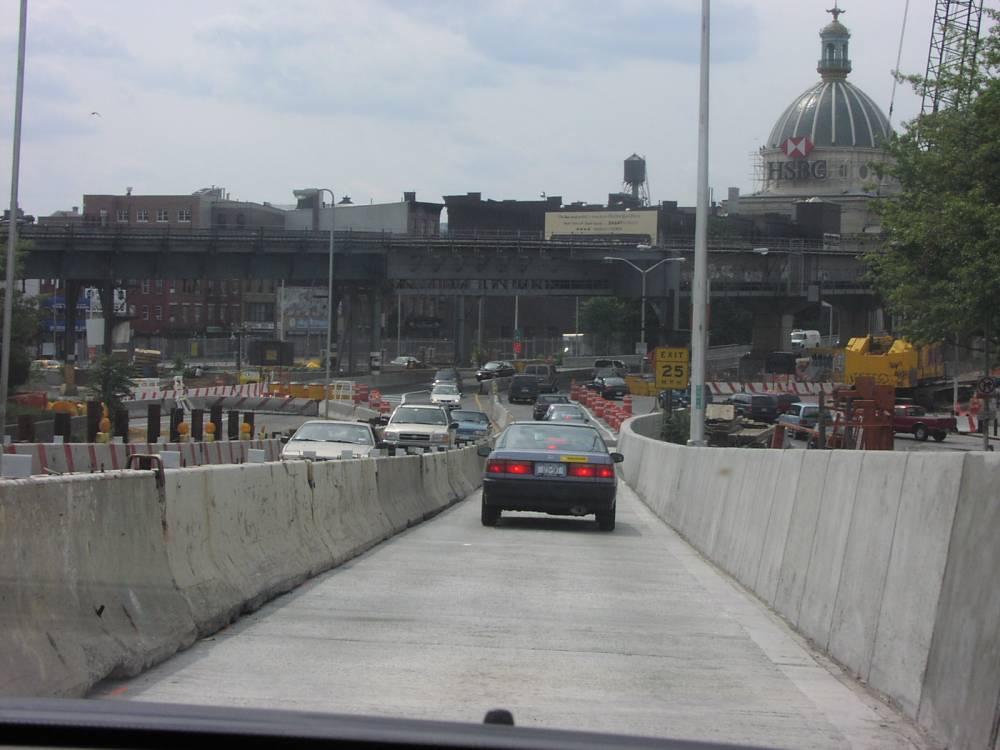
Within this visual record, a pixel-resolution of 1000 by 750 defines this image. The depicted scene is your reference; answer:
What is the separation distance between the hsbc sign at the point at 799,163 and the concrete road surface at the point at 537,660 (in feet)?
544

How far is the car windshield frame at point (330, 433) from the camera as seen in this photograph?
25.9 m

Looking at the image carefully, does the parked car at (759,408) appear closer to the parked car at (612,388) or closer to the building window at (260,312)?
the parked car at (612,388)

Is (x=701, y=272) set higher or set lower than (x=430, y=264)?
lower

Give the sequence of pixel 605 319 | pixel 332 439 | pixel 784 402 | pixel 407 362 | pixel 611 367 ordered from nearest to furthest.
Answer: pixel 332 439 < pixel 784 402 < pixel 611 367 < pixel 407 362 < pixel 605 319

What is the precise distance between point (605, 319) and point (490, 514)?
131323 mm

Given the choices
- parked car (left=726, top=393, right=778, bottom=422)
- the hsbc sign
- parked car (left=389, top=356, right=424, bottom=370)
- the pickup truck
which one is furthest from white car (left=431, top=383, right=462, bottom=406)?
the hsbc sign

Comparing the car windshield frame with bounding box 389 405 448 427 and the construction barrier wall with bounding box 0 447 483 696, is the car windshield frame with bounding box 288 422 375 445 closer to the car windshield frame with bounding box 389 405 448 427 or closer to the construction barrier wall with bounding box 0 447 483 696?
the car windshield frame with bounding box 389 405 448 427

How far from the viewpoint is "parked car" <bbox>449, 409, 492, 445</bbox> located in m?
43.9

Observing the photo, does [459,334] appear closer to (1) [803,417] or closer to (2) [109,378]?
(1) [803,417]

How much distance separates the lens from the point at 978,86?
43.1 meters

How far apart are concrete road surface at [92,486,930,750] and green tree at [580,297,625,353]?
13272 cm

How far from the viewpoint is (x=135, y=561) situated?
760cm

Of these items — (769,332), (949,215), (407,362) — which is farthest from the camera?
(407,362)

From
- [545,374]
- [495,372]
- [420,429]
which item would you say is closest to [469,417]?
[420,429]
